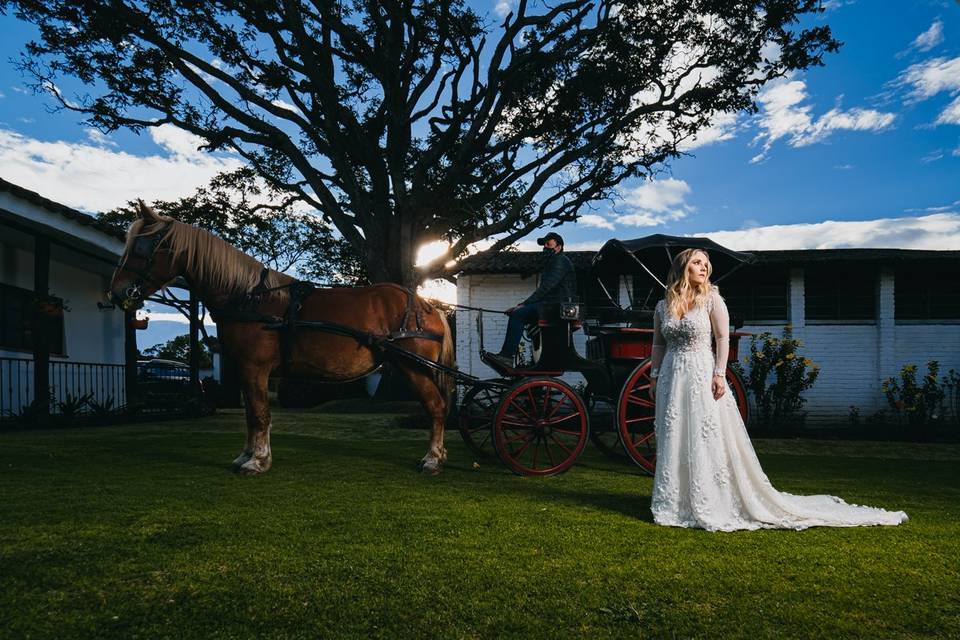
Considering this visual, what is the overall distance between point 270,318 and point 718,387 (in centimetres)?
389

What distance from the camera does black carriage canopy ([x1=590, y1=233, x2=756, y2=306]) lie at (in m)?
6.40

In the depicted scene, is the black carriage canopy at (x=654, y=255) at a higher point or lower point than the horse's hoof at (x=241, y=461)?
higher

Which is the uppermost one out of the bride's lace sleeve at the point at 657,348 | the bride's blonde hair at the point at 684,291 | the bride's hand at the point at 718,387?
the bride's blonde hair at the point at 684,291

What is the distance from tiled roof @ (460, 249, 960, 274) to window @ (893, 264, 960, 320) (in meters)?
0.59

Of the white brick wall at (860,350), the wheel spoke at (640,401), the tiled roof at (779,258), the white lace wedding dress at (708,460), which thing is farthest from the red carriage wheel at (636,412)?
the white brick wall at (860,350)

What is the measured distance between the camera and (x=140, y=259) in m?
5.16

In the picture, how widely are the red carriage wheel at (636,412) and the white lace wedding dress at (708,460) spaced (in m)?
1.19

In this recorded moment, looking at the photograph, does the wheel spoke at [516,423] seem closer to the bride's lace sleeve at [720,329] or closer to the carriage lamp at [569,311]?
the carriage lamp at [569,311]

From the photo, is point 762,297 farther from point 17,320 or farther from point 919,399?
point 17,320

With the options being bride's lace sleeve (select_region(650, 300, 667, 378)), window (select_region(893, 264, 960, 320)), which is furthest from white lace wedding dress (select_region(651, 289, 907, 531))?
window (select_region(893, 264, 960, 320))

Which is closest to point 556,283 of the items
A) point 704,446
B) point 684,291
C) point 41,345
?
point 684,291

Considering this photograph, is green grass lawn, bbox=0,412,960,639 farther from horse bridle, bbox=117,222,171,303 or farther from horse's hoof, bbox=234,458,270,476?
horse bridle, bbox=117,222,171,303

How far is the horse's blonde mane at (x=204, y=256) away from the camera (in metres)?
5.25

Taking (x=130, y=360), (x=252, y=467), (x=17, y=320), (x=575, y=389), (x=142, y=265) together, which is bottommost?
(x=252, y=467)
